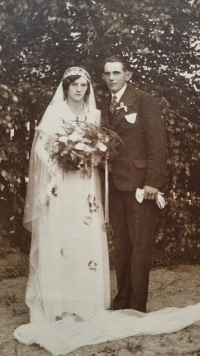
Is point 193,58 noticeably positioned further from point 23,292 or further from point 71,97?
point 23,292

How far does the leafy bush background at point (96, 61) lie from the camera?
3377mm

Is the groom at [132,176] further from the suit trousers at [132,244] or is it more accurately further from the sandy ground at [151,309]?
the sandy ground at [151,309]

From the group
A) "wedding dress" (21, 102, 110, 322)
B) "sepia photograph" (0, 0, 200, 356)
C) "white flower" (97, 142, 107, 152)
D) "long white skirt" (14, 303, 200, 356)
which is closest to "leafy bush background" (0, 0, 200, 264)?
"sepia photograph" (0, 0, 200, 356)

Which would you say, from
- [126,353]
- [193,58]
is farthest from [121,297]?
[193,58]

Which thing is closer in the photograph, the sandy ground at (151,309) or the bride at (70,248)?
the sandy ground at (151,309)

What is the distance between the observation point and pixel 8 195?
140 inches

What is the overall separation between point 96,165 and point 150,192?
1.43ft

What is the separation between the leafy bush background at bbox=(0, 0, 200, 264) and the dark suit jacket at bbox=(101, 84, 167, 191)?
19 centimetres

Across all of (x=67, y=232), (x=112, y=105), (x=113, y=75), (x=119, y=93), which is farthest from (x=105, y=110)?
(x=67, y=232)

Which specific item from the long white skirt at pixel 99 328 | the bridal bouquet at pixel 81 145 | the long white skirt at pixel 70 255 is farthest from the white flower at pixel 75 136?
the long white skirt at pixel 99 328

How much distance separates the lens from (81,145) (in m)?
3.20

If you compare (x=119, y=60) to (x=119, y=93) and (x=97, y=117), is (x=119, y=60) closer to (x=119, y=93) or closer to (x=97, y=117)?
(x=119, y=93)

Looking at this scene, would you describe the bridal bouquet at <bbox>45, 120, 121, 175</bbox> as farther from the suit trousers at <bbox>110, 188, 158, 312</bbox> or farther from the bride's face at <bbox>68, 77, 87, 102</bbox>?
the suit trousers at <bbox>110, 188, 158, 312</bbox>

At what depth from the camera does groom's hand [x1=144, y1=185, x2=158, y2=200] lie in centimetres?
325
